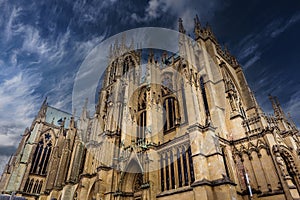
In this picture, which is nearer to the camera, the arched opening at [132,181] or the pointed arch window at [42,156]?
the arched opening at [132,181]

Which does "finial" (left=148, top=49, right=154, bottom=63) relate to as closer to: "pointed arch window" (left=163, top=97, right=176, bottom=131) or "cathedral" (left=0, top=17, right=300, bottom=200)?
"cathedral" (left=0, top=17, right=300, bottom=200)

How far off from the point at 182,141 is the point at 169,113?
6.24 m

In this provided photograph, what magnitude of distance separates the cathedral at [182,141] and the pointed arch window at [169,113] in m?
0.14

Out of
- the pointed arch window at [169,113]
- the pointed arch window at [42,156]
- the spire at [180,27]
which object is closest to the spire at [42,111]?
the pointed arch window at [42,156]

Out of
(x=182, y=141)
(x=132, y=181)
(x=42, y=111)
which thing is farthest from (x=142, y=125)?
(x=42, y=111)

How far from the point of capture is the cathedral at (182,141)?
564 inches

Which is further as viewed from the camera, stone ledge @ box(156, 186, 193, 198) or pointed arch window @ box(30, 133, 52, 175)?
pointed arch window @ box(30, 133, 52, 175)

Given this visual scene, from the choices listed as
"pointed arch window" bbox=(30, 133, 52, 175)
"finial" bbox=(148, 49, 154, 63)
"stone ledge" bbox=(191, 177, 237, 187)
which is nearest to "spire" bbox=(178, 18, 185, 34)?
"finial" bbox=(148, 49, 154, 63)

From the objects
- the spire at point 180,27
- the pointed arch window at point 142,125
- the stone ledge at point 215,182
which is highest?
the spire at point 180,27

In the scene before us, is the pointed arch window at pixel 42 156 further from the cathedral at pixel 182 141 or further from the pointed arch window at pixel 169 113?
the pointed arch window at pixel 169 113

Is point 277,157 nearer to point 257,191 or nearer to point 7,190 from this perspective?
point 257,191

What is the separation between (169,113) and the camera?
73.8 ft

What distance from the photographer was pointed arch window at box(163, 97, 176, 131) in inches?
842

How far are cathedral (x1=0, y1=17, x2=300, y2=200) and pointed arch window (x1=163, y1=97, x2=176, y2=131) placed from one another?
0.45ft
